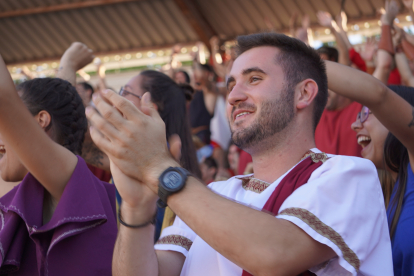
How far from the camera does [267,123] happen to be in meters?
1.39

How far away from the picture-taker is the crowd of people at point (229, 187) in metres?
1.07

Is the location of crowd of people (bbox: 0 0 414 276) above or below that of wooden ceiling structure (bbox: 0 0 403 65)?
below

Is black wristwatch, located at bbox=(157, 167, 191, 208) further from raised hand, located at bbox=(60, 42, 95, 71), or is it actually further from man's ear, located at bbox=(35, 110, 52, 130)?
raised hand, located at bbox=(60, 42, 95, 71)

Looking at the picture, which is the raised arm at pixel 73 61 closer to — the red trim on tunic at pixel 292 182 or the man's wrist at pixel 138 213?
the man's wrist at pixel 138 213

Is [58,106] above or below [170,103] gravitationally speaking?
below

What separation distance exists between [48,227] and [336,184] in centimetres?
93

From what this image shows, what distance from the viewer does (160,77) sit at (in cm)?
270

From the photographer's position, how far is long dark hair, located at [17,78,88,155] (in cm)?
175

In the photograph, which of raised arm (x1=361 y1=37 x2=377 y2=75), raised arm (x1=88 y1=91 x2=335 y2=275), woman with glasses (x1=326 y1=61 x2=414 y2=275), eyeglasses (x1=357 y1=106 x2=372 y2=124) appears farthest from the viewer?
raised arm (x1=361 y1=37 x2=377 y2=75)

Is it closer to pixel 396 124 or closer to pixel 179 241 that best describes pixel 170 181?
pixel 179 241

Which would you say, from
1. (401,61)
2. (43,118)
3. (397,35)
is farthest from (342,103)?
(43,118)

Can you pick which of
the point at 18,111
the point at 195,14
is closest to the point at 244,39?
the point at 18,111

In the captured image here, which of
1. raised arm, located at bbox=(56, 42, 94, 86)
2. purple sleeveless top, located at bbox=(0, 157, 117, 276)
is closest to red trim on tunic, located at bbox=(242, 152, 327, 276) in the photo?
purple sleeveless top, located at bbox=(0, 157, 117, 276)

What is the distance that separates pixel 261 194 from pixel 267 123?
222mm
